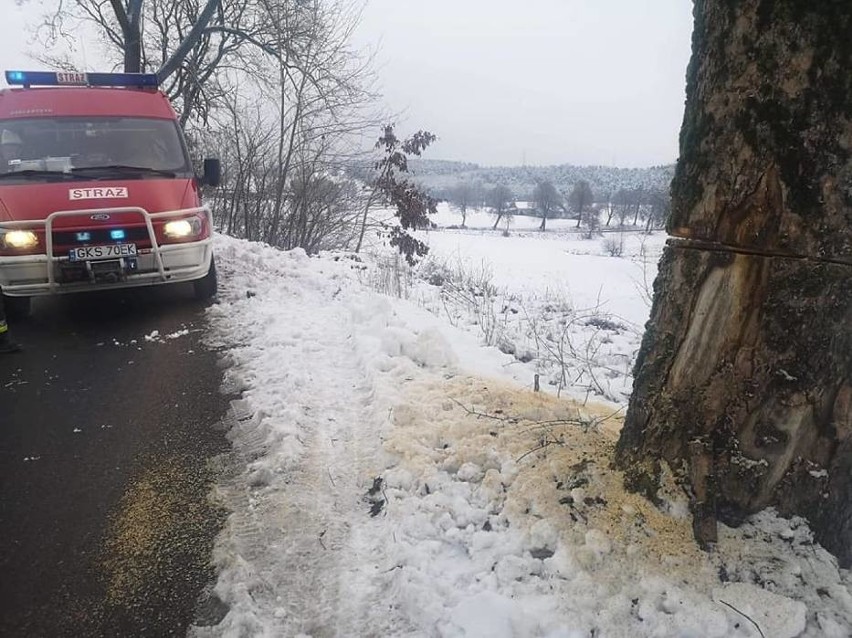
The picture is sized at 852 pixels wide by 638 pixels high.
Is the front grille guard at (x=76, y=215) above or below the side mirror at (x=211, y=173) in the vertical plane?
below

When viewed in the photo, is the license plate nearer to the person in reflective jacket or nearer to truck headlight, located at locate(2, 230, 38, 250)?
truck headlight, located at locate(2, 230, 38, 250)

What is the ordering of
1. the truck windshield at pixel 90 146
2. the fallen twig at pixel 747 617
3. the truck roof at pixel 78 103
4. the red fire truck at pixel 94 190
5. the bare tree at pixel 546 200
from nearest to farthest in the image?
the fallen twig at pixel 747 617
the red fire truck at pixel 94 190
the truck windshield at pixel 90 146
the truck roof at pixel 78 103
the bare tree at pixel 546 200

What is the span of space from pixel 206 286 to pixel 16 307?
1924 millimetres

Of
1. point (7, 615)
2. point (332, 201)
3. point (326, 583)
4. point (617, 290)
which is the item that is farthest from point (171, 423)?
point (617, 290)

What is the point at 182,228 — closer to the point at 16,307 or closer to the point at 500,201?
the point at 16,307

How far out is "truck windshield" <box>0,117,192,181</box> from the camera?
5586mm

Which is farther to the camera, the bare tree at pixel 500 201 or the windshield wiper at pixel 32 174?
the bare tree at pixel 500 201

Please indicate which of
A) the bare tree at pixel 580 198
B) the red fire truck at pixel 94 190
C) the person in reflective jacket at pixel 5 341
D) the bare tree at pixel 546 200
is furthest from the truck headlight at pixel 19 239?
the bare tree at pixel 546 200

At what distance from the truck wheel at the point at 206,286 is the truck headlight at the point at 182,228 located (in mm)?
715

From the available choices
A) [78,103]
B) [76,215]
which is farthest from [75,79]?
[76,215]

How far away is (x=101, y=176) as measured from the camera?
221 inches

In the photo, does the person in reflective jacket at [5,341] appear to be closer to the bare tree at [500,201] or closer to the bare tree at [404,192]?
the bare tree at [404,192]

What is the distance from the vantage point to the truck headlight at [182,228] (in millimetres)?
5586

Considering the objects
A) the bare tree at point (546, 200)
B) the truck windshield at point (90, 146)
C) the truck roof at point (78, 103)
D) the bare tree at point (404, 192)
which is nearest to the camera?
the truck windshield at point (90, 146)
